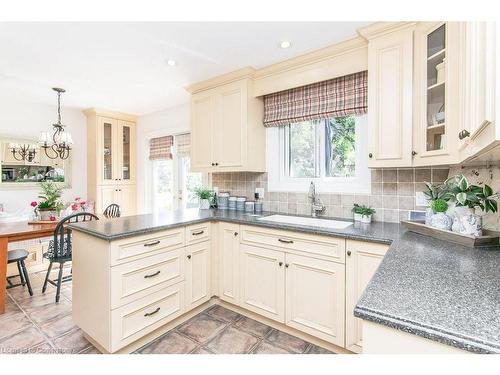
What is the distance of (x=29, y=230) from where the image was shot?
97.0 inches

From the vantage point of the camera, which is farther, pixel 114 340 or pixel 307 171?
pixel 307 171

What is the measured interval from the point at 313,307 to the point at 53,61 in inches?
125

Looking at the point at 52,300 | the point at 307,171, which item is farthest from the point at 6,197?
the point at 307,171

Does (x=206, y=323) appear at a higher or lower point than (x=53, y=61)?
lower

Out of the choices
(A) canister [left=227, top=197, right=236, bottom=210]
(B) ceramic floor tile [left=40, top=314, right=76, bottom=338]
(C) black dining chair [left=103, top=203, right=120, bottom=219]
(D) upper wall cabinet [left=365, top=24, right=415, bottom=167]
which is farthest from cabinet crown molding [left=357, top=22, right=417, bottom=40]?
(C) black dining chair [left=103, top=203, right=120, bottom=219]

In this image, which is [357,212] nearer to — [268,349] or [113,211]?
[268,349]

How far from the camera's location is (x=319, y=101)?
95.5 inches

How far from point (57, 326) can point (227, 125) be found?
235 centimetres

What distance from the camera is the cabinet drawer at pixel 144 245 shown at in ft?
5.65

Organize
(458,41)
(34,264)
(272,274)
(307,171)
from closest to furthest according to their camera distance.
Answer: (458,41) < (272,274) < (307,171) < (34,264)

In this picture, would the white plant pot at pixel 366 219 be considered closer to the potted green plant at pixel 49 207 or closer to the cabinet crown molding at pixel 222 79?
the cabinet crown molding at pixel 222 79
